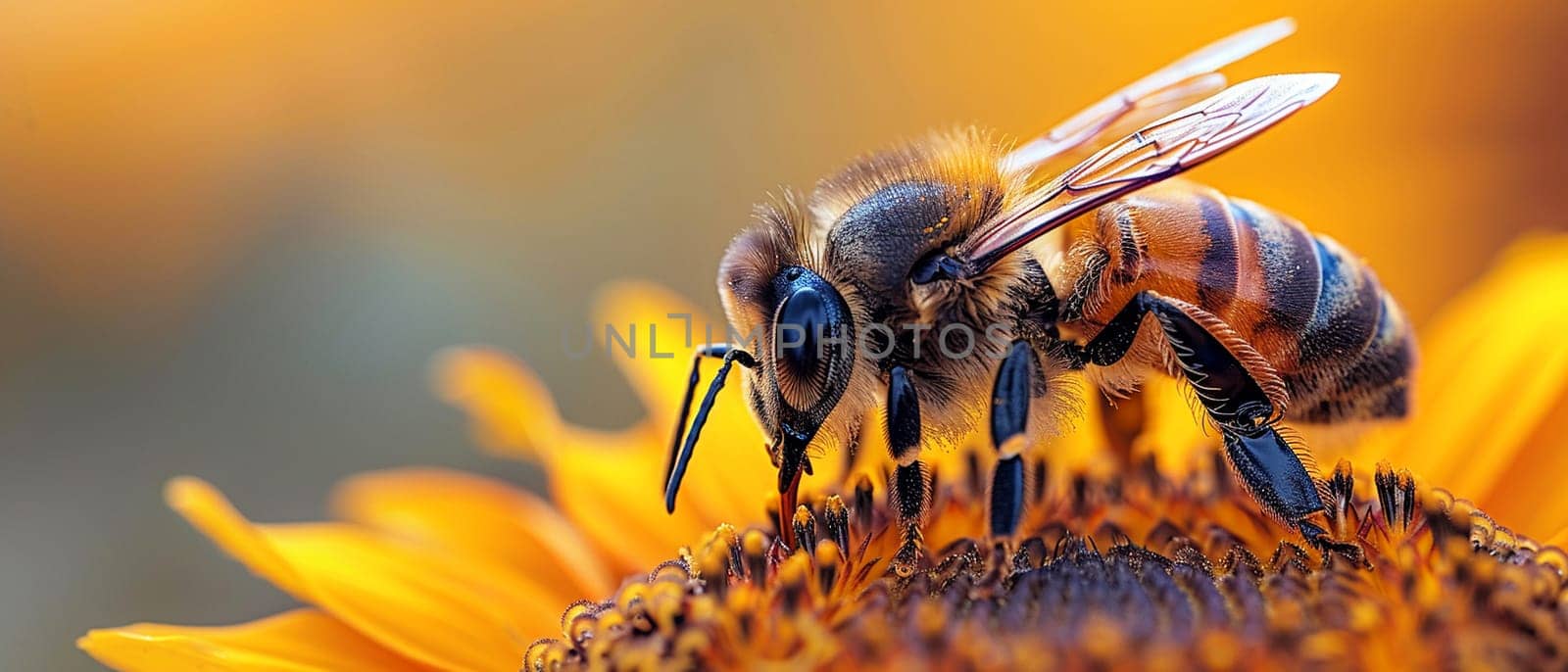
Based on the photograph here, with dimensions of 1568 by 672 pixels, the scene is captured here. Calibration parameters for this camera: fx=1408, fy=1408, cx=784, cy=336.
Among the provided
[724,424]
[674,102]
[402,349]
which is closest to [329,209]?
[402,349]


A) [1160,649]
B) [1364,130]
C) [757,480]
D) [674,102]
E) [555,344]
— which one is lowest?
[1160,649]

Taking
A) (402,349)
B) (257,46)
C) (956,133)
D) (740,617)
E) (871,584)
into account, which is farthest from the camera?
(257,46)

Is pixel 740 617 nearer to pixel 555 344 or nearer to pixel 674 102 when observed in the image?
pixel 555 344

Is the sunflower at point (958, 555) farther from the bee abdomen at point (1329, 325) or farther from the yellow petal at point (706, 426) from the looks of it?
the bee abdomen at point (1329, 325)

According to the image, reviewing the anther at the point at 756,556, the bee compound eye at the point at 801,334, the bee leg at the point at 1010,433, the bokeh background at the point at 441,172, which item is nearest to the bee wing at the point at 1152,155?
the bee leg at the point at 1010,433

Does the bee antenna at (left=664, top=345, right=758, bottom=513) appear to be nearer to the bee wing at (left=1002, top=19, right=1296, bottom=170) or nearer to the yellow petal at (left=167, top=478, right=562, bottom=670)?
the yellow petal at (left=167, top=478, right=562, bottom=670)

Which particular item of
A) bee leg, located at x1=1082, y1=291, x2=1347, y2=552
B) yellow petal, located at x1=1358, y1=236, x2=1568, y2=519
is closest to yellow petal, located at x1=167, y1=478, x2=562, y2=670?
bee leg, located at x1=1082, y1=291, x2=1347, y2=552
